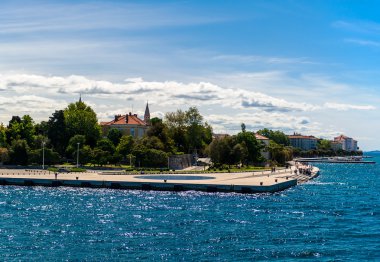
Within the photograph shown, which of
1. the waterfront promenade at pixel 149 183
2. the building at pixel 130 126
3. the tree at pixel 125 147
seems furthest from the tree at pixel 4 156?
the building at pixel 130 126

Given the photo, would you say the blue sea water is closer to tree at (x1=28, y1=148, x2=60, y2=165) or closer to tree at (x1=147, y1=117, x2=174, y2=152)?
tree at (x1=28, y1=148, x2=60, y2=165)

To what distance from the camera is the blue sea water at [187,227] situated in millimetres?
36875

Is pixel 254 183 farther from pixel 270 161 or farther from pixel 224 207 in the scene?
pixel 270 161

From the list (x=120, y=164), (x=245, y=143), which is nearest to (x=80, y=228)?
(x=120, y=164)

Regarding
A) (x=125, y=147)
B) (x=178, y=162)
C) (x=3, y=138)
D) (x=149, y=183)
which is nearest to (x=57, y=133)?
(x=3, y=138)

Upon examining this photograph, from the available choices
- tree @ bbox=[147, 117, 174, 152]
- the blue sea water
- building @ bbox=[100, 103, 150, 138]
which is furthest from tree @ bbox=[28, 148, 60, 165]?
the blue sea water

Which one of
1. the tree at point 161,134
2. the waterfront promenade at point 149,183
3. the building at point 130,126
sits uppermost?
the building at point 130,126

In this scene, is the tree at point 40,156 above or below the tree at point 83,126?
below

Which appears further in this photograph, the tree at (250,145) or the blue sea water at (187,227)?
the tree at (250,145)

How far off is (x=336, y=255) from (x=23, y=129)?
103 metres

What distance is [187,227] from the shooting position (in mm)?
46188

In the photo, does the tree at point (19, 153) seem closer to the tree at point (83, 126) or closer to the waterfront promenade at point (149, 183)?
the tree at point (83, 126)

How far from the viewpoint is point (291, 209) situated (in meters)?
58.5

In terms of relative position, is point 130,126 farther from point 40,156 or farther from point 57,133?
point 40,156
